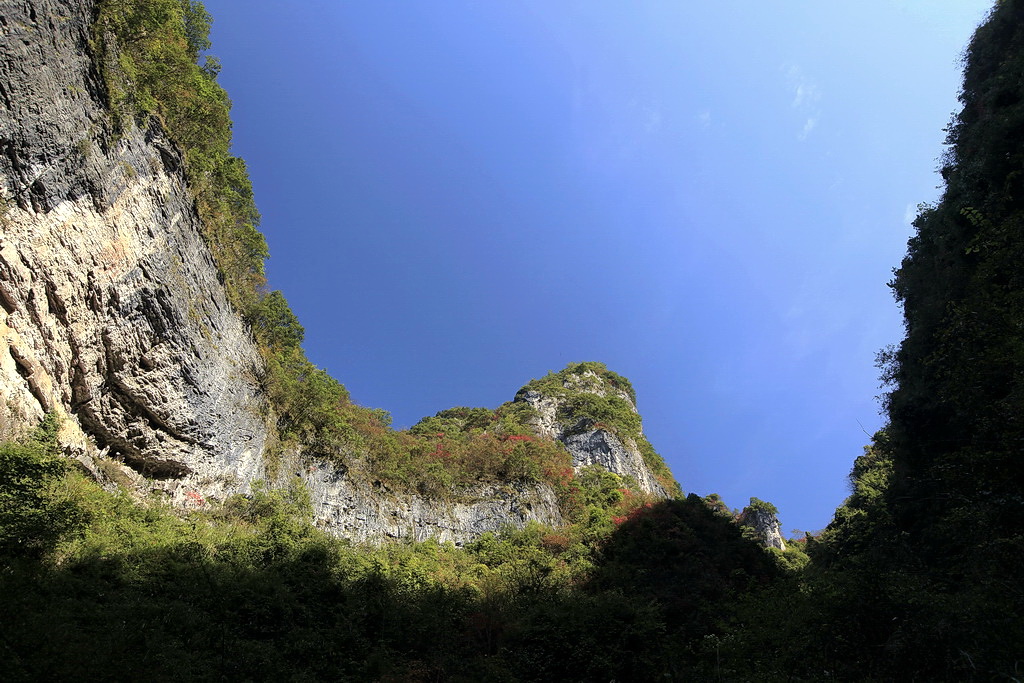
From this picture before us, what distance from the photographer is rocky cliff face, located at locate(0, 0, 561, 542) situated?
446 inches

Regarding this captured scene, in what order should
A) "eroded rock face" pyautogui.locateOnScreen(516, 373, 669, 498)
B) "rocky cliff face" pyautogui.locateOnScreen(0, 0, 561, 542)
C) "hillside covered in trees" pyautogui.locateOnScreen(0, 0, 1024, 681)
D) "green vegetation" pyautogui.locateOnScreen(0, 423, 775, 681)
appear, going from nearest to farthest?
"hillside covered in trees" pyautogui.locateOnScreen(0, 0, 1024, 681) → "green vegetation" pyautogui.locateOnScreen(0, 423, 775, 681) → "rocky cliff face" pyautogui.locateOnScreen(0, 0, 561, 542) → "eroded rock face" pyautogui.locateOnScreen(516, 373, 669, 498)

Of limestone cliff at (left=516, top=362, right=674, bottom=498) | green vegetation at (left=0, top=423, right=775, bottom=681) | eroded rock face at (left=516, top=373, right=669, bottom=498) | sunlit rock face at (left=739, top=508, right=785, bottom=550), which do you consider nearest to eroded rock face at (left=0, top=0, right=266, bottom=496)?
green vegetation at (left=0, top=423, right=775, bottom=681)

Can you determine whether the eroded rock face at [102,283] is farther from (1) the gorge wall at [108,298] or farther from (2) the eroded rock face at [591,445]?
(2) the eroded rock face at [591,445]

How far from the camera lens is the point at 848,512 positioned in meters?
26.3

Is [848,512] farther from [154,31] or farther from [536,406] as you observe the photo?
[154,31]

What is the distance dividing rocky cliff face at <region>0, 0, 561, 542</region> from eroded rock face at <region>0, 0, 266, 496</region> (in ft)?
0.11

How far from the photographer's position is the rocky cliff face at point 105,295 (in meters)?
11.3

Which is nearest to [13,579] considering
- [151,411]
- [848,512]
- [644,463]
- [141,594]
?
[141,594]

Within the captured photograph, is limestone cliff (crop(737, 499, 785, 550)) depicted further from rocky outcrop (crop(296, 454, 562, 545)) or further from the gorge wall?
the gorge wall

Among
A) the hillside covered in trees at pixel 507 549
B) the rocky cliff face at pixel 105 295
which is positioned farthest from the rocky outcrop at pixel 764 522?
the rocky cliff face at pixel 105 295

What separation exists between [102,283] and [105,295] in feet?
1.05

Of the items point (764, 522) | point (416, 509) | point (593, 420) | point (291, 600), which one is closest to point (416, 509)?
point (416, 509)

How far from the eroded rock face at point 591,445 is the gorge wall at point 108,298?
79.4 feet

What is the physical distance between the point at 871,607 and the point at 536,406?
1368 inches
